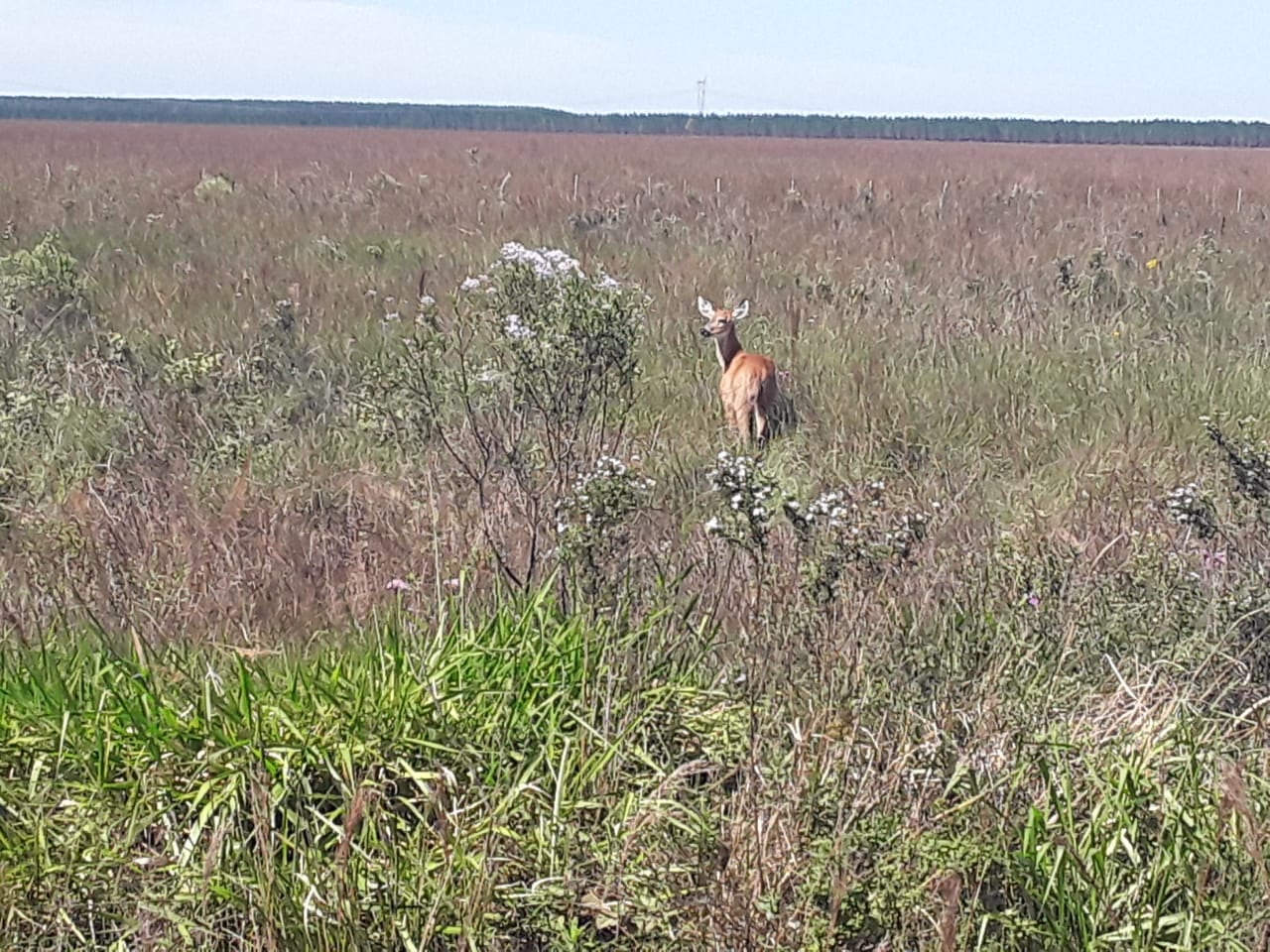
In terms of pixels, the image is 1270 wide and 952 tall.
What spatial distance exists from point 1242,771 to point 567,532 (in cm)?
163

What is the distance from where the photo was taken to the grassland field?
2518 mm

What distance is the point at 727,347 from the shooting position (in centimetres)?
726

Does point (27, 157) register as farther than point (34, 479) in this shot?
Yes

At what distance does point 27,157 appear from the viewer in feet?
73.8

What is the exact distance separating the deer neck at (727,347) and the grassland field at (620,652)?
0.20 metres

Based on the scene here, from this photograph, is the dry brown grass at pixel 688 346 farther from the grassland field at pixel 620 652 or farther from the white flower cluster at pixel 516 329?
the white flower cluster at pixel 516 329

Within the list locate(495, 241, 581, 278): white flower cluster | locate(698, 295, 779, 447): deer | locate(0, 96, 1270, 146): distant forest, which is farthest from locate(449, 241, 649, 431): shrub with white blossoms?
locate(0, 96, 1270, 146): distant forest

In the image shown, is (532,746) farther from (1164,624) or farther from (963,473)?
(963,473)

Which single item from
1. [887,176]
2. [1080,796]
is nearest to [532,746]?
[1080,796]

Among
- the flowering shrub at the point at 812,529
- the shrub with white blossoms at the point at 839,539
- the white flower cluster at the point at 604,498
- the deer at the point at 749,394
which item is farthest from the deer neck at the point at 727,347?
the white flower cluster at the point at 604,498

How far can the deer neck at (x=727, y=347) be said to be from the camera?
7219 mm

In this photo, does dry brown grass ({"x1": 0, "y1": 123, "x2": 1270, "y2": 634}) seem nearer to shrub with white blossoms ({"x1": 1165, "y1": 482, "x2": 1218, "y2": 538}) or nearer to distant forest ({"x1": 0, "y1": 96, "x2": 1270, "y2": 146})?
shrub with white blossoms ({"x1": 1165, "y1": 482, "x2": 1218, "y2": 538})

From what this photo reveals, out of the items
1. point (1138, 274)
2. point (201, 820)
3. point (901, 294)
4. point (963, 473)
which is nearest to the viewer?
point (201, 820)

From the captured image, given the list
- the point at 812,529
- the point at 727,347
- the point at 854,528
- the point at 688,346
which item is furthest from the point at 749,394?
the point at 854,528
